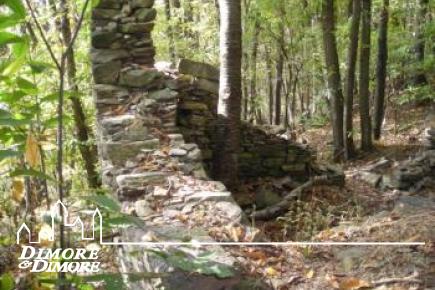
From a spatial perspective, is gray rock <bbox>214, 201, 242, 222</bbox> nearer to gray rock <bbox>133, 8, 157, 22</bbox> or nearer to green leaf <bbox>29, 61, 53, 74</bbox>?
green leaf <bbox>29, 61, 53, 74</bbox>

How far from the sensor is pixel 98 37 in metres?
6.87

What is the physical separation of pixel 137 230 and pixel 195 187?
118 centimetres

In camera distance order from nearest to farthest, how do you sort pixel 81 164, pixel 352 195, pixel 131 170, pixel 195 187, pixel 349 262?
pixel 349 262
pixel 195 187
pixel 131 170
pixel 352 195
pixel 81 164

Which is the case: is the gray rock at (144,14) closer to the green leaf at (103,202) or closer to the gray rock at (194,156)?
the gray rock at (194,156)

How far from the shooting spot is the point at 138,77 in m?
6.68

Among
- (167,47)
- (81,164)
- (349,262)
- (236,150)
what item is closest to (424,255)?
(349,262)

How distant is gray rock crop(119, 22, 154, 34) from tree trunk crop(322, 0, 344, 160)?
482cm

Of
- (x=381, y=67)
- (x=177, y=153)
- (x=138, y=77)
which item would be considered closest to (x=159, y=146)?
(x=177, y=153)

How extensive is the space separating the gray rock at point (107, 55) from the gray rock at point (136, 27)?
0.28m

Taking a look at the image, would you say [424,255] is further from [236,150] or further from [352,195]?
[352,195]

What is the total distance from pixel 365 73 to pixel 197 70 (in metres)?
5.71

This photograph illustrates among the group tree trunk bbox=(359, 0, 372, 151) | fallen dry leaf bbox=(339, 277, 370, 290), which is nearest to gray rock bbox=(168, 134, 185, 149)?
fallen dry leaf bbox=(339, 277, 370, 290)

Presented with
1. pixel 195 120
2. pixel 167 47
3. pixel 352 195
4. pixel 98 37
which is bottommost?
pixel 352 195

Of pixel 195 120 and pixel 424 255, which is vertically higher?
pixel 195 120
